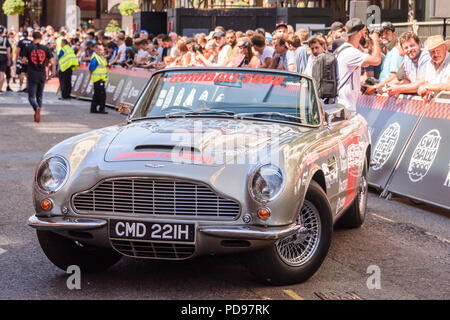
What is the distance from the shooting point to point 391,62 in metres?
13.1

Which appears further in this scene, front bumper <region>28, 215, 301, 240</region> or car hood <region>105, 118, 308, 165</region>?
car hood <region>105, 118, 308, 165</region>

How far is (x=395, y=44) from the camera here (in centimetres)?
1324

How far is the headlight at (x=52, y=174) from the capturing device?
18.2 feet

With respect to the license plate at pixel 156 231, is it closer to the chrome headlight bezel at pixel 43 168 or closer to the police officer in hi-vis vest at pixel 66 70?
the chrome headlight bezel at pixel 43 168

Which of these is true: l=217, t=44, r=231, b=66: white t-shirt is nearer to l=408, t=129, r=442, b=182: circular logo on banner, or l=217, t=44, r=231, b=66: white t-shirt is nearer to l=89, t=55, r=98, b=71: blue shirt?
l=89, t=55, r=98, b=71: blue shirt

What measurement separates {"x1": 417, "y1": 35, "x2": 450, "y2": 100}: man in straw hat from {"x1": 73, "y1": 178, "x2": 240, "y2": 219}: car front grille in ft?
16.2

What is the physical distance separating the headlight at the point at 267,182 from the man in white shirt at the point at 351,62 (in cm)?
466

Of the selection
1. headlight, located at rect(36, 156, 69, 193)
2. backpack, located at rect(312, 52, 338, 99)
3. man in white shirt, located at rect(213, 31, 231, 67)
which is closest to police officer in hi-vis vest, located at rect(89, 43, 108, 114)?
man in white shirt, located at rect(213, 31, 231, 67)

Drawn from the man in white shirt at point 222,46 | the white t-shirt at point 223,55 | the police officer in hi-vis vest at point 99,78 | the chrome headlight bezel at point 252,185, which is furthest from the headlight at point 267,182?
the police officer in hi-vis vest at point 99,78

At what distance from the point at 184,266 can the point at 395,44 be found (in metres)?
8.20

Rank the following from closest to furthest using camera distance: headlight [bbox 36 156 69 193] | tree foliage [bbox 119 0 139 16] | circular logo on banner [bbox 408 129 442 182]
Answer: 1. headlight [bbox 36 156 69 193]
2. circular logo on banner [bbox 408 129 442 182]
3. tree foliage [bbox 119 0 139 16]

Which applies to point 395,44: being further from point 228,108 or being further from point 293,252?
point 293,252

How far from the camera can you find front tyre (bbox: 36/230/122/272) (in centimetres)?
569
